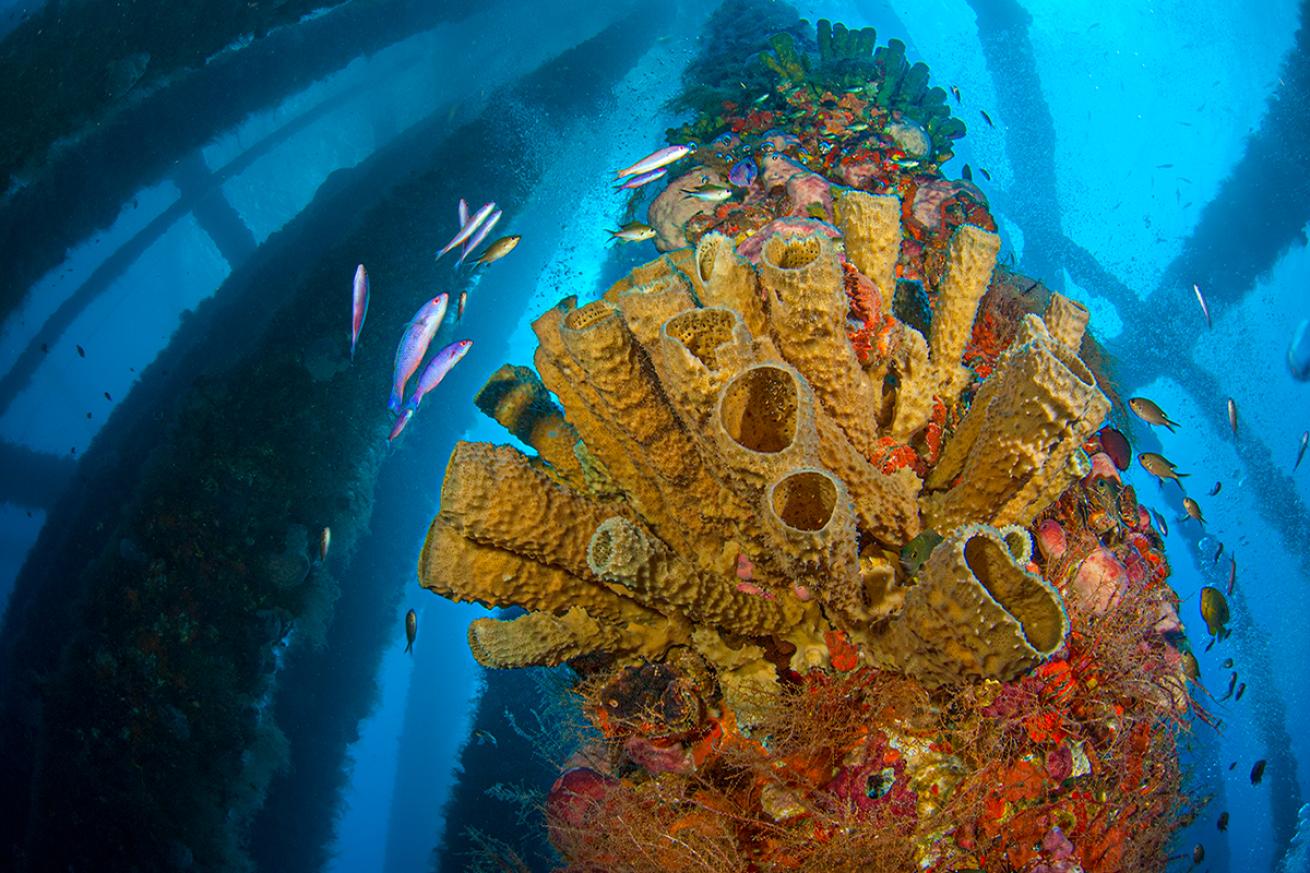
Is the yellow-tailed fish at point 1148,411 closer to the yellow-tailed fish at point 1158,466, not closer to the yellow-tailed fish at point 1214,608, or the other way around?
the yellow-tailed fish at point 1158,466

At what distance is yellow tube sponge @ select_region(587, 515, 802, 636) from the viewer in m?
1.73

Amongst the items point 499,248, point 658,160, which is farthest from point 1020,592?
point 499,248

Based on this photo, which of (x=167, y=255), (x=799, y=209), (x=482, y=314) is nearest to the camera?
(x=799, y=209)

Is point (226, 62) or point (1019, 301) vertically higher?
point (226, 62)

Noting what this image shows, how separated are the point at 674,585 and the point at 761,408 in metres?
0.59

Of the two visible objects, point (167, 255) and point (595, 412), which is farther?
point (167, 255)

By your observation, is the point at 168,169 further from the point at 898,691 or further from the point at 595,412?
the point at 898,691

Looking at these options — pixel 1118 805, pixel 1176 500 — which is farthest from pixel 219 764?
pixel 1176 500

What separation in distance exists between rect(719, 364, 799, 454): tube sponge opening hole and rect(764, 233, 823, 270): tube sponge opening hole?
0.48m

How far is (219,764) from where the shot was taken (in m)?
10.1

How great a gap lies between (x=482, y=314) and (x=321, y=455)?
10320 mm

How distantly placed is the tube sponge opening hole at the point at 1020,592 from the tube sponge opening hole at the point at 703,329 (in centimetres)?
88

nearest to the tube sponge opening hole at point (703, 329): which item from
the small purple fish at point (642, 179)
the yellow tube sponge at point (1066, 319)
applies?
the yellow tube sponge at point (1066, 319)

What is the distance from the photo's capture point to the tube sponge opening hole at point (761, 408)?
1726 mm
